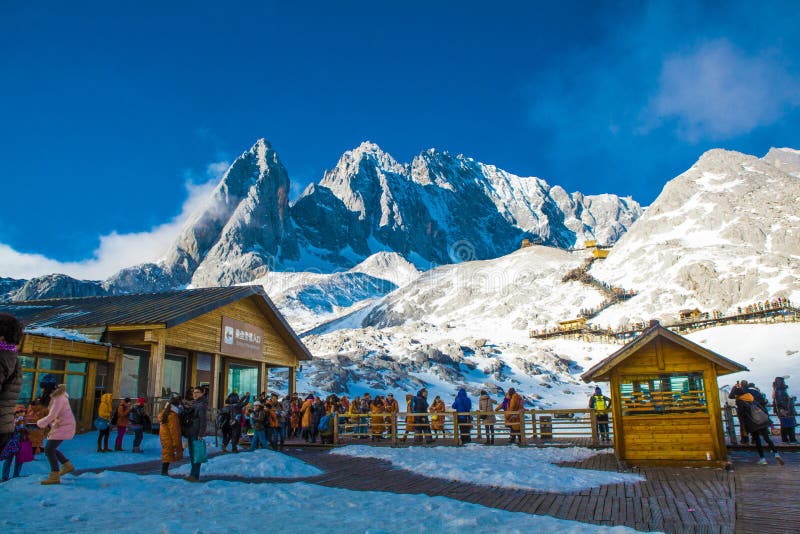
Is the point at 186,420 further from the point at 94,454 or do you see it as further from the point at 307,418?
the point at 307,418

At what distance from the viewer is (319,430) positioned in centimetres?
1728

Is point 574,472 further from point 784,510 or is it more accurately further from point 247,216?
point 247,216

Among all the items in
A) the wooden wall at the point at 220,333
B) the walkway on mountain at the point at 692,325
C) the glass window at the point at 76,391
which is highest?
the walkway on mountain at the point at 692,325

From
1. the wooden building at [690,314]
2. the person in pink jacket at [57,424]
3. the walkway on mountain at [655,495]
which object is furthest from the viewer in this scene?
the wooden building at [690,314]

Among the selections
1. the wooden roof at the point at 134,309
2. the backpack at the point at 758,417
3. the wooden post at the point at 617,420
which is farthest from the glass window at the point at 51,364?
the backpack at the point at 758,417

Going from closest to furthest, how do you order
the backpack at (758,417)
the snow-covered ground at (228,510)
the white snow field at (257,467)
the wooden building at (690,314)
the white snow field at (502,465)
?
1. the snow-covered ground at (228,510)
2. the white snow field at (502,465)
3. the white snow field at (257,467)
4. the backpack at (758,417)
5. the wooden building at (690,314)

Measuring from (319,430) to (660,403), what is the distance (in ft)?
33.3

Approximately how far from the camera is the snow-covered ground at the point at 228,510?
5.88m

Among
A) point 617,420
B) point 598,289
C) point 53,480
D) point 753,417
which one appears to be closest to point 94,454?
point 53,480

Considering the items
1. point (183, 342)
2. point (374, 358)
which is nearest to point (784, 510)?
point (183, 342)

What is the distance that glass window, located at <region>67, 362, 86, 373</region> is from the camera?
15837mm

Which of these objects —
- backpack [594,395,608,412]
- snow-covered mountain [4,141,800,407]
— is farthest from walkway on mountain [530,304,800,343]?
backpack [594,395,608,412]

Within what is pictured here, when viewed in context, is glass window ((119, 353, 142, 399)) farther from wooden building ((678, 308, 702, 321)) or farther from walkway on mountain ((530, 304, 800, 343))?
wooden building ((678, 308, 702, 321))

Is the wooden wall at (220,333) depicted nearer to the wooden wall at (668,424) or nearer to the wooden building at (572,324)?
the wooden wall at (668,424)
